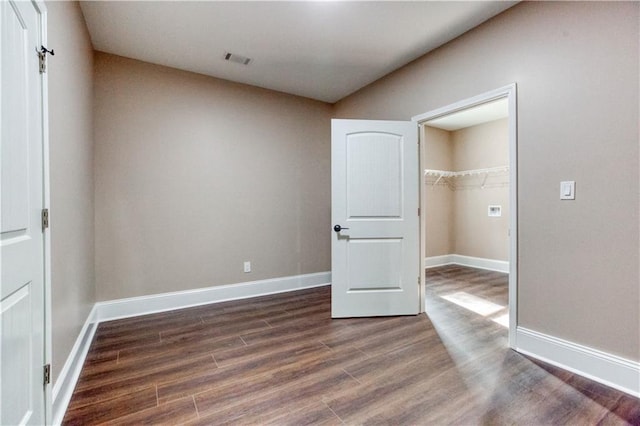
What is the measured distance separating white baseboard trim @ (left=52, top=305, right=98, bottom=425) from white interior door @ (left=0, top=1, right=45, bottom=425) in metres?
0.22

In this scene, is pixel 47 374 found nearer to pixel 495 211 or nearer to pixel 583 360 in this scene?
pixel 583 360

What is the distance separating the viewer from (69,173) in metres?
1.90

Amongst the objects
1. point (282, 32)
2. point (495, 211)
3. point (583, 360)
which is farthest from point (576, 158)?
point (495, 211)

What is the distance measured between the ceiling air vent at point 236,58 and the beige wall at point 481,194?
A: 4.39 m

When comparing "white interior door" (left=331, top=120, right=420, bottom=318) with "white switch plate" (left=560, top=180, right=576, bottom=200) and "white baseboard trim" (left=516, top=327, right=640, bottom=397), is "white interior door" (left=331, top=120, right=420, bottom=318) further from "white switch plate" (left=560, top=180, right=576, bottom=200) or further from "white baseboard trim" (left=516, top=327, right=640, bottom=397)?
"white switch plate" (left=560, top=180, right=576, bottom=200)

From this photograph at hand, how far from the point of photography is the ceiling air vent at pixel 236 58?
2.97 m

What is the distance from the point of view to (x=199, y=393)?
1749 millimetres

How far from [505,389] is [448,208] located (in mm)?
4471

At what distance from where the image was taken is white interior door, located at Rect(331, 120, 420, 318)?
2953mm

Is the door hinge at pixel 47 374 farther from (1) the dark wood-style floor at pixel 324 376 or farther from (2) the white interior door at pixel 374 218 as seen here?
(2) the white interior door at pixel 374 218

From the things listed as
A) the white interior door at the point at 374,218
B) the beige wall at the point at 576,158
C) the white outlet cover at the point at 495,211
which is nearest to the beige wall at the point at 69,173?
the white interior door at the point at 374,218

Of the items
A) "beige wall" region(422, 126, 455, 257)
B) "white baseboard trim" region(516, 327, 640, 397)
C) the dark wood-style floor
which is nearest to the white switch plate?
"white baseboard trim" region(516, 327, 640, 397)

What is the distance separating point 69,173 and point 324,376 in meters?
2.15

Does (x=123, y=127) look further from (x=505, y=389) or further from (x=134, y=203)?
(x=505, y=389)
